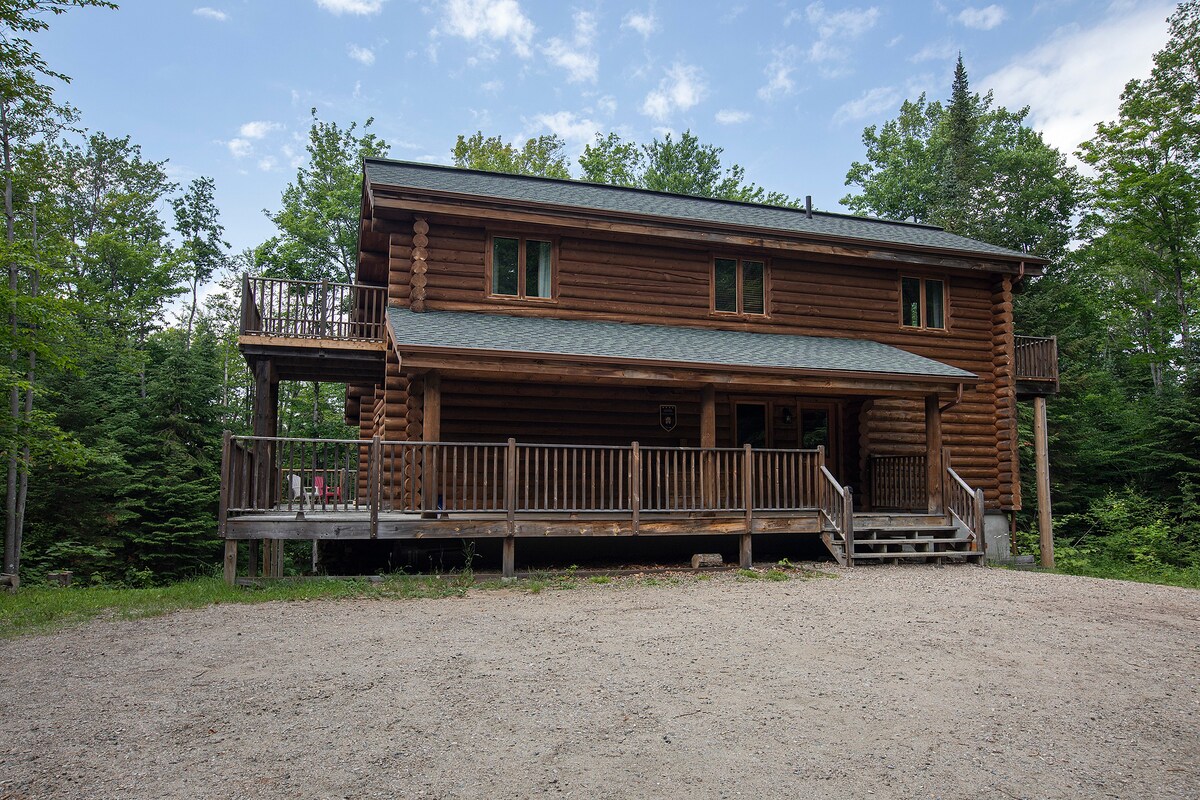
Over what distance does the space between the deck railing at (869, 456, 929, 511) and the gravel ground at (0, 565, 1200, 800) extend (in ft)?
20.9

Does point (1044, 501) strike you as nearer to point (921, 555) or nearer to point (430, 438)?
point (921, 555)

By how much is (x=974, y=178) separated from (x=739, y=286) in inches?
910

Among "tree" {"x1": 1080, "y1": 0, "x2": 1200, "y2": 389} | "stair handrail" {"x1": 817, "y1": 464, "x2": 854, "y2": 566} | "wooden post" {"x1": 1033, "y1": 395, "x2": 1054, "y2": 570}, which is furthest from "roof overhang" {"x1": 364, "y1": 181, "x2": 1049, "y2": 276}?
"tree" {"x1": 1080, "y1": 0, "x2": 1200, "y2": 389}

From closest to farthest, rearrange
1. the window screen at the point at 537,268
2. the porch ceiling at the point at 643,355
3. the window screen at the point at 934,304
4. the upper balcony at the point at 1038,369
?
1. the porch ceiling at the point at 643,355
2. the window screen at the point at 537,268
3. the window screen at the point at 934,304
4. the upper balcony at the point at 1038,369

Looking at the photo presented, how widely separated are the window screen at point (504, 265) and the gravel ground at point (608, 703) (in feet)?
23.7

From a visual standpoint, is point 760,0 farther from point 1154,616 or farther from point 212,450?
point 1154,616

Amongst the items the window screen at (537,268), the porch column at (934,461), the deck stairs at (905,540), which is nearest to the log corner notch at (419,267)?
the window screen at (537,268)

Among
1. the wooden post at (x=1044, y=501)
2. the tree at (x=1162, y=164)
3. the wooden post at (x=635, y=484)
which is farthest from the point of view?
the tree at (x=1162, y=164)

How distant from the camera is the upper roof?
15.8 meters

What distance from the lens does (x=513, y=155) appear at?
37594 mm

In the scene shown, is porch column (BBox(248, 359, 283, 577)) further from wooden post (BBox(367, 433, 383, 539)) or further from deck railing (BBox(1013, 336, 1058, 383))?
deck railing (BBox(1013, 336, 1058, 383))

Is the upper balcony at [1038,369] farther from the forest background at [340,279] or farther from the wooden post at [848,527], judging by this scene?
the wooden post at [848,527]

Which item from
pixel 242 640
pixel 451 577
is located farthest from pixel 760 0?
pixel 242 640

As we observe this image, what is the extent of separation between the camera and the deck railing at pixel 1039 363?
60.2ft
